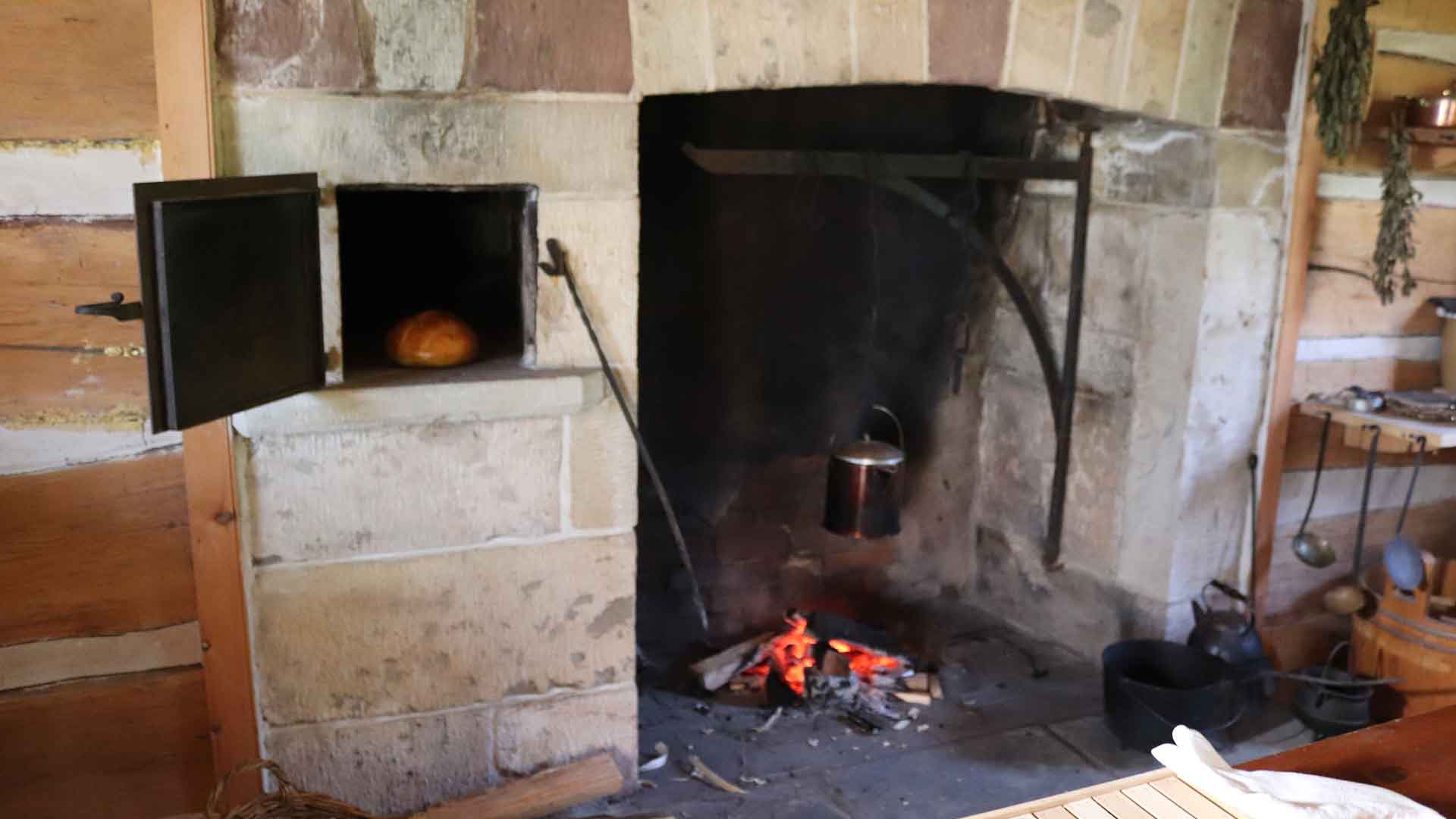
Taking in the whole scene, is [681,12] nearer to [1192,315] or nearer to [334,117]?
[334,117]

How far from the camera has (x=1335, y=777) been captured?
1514 mm

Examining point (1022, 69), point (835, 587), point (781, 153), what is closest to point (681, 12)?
point (781, 153)

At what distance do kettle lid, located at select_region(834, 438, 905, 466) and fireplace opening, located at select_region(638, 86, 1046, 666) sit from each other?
0.82 ft

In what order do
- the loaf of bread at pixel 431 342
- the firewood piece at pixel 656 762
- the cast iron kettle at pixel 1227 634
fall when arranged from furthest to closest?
the cast iron kettle at pixel 1227 634, the firewood piece at pixel 656 762, the loaf of bread at pixel 431 342

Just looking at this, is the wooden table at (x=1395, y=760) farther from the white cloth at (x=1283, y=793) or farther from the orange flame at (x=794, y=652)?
the orange flame at (x=794, y=652)

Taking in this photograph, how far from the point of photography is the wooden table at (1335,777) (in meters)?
1.45

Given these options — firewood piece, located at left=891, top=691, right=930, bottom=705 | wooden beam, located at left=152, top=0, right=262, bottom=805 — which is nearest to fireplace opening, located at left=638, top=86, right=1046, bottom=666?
firewood piece, located at left=891, top=691, right=930, bottom=705

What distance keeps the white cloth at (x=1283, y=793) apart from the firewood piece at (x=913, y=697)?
1518 mm

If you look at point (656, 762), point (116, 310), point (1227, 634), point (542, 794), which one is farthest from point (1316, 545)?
point (116, 310)

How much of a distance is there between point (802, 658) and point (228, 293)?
6.00 ft

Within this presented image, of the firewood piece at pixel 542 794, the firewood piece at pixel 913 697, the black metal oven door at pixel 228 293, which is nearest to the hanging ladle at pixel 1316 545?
the firewood piece at pixel 913 697

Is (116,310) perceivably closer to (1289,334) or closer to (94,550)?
(94,550)

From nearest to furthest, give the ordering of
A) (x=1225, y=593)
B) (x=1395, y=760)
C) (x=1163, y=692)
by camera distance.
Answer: (x=1395, y=760), (x=1163, y=692), (x=1225, y=593)

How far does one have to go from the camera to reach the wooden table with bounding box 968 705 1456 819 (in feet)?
4.77
